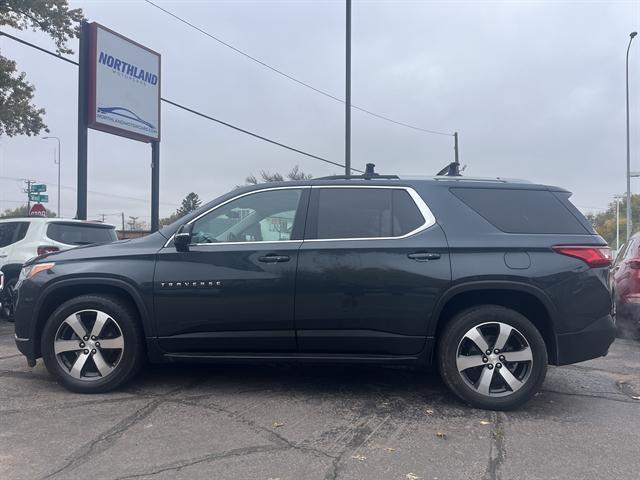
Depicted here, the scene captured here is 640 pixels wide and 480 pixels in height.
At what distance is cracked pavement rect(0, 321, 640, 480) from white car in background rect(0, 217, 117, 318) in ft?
12.3

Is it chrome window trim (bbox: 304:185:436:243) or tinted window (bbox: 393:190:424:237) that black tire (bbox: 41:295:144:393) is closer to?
chrome window trim (bbox: 304:185:436:243)

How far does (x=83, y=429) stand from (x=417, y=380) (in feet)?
9.43

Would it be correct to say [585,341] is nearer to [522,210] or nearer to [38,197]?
[522,210]

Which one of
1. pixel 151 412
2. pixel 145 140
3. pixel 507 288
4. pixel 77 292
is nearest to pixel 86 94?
pixel 145 140

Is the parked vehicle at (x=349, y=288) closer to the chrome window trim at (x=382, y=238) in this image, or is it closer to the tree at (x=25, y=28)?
the chrome window trim at (x=382, y=238)

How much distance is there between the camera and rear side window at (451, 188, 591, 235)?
4.46 metres

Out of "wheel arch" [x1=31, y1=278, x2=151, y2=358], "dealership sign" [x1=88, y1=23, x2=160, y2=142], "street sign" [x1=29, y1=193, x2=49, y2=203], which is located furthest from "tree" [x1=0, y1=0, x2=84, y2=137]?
"wheel arch" [x1=31, y1=278, x2=151, y2=358]

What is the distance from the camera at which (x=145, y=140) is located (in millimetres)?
16078

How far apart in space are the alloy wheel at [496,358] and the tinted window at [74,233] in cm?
630

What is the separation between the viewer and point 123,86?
15008 mm

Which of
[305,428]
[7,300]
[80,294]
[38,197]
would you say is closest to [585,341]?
[305,428]

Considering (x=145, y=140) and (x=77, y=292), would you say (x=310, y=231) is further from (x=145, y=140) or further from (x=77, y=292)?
(x=145, y=140)

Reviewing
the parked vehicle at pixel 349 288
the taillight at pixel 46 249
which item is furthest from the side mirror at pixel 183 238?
the taillight at pixel 46 249

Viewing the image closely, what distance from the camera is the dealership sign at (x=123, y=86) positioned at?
46.2ft
